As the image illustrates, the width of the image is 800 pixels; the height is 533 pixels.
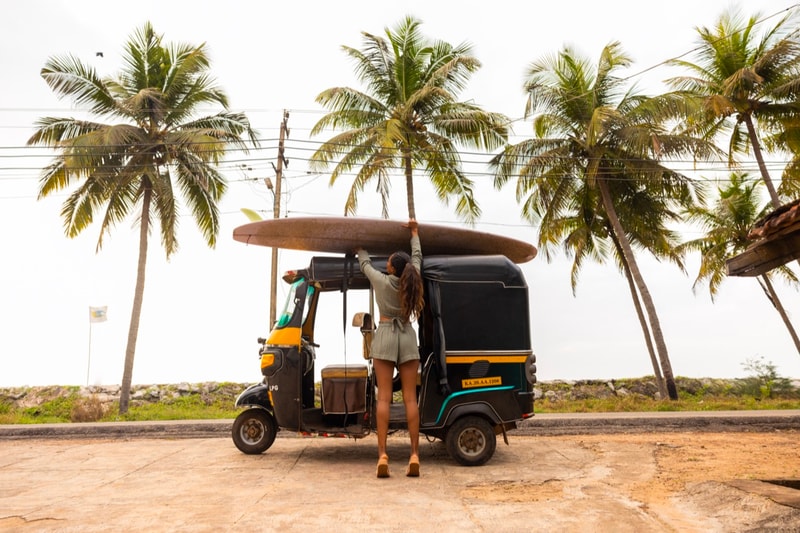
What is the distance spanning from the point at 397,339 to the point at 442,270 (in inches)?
42.6

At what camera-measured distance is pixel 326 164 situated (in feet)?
61.2

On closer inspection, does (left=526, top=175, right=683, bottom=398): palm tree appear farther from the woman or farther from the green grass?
the woman

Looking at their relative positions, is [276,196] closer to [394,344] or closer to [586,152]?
[586,152]

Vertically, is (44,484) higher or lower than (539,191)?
lower

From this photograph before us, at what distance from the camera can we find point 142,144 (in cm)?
1820

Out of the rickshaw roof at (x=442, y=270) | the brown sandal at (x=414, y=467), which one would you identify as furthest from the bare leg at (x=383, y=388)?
the rickshaw roof at (x=442, y=270)

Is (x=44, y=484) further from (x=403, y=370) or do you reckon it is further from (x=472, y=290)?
(x=472, y=290)

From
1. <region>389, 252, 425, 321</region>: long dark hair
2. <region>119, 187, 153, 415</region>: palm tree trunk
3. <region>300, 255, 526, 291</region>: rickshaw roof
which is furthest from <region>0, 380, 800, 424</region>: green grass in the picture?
<region>389, 252, 425, 321</region>: long dark hair

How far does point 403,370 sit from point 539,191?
52.2 feet

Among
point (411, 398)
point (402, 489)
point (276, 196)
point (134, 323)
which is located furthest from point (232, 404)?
point (402, 489)

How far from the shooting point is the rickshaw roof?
265 inches

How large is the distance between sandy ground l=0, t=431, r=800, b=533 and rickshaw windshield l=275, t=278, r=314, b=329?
5.09 ft

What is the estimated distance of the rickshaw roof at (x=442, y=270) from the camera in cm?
674

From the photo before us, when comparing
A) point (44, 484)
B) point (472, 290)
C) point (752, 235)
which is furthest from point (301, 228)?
point (752, 235)
